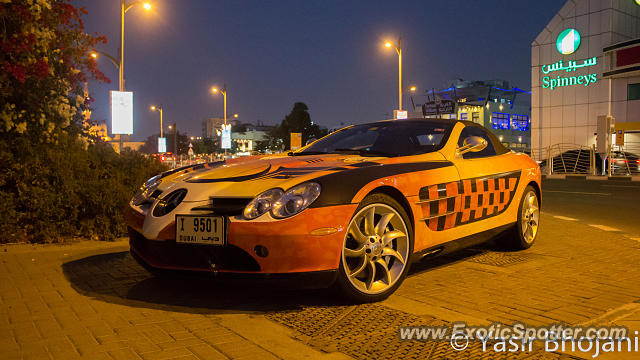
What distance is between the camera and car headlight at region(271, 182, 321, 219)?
3396 mm

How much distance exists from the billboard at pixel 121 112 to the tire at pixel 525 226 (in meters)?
13.8

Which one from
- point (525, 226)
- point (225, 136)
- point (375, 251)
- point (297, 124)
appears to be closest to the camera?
point (375, 251)

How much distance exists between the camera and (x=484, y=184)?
495 cm

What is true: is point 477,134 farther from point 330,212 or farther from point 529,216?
point 330,212

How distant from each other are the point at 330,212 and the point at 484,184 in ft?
6.95

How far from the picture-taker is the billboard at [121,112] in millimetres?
16469

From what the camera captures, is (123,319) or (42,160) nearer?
(123,319)

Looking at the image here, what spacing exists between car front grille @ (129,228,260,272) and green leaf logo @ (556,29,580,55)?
38.4 metres

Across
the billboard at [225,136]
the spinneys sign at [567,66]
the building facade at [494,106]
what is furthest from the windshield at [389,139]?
the building facade at [494,106]

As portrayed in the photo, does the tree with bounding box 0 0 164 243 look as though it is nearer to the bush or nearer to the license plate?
the bush

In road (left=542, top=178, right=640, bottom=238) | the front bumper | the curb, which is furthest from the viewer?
the curb

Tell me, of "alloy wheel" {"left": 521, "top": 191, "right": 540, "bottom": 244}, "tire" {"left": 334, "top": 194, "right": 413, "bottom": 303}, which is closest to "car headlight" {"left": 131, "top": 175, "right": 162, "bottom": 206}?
"tire" {"left": 334, "top": 194, "right": 413, "bottom": 303}

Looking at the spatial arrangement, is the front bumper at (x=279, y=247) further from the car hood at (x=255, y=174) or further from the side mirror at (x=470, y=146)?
the side mirror at (x=470, y=146)

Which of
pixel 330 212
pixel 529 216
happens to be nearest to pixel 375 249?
pixel 330 212
